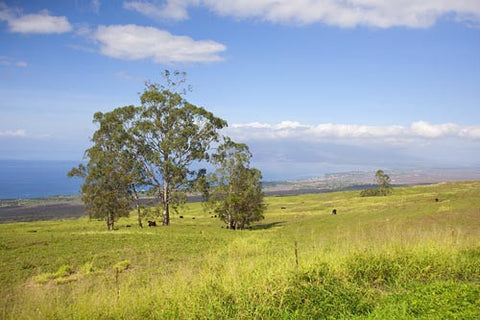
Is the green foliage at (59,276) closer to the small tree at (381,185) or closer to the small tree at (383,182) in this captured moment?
the small tree at (381,185)

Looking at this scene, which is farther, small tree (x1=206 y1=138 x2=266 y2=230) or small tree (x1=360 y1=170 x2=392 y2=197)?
small tree (x1=360 y1=170 x2=392 y2=197)

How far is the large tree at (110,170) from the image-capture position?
149ft

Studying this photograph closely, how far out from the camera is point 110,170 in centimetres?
4759

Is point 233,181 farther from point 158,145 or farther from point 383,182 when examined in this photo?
point 383,182

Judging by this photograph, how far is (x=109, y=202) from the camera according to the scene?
165 ft

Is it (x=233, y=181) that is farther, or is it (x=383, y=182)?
(x=383, y=182)

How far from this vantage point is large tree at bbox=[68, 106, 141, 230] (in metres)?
45.4

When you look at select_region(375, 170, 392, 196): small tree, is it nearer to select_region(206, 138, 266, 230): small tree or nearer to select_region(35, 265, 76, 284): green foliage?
select_region(206, 138, 266, 230): small tree

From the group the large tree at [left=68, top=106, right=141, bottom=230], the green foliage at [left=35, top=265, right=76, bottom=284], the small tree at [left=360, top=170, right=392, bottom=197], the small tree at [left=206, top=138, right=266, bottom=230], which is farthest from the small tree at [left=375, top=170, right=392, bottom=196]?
the green foliage at [left=35, top=265, right=76, bottom=284]

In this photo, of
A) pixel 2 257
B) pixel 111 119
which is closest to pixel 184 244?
pixel 2 257

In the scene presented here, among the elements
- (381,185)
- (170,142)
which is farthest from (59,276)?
(381,185)

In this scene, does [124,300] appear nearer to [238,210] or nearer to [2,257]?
[2,257]

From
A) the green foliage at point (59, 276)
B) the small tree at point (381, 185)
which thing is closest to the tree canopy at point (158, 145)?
the green foliage at point (59, 276)

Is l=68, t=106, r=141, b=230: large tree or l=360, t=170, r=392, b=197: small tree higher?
l=68, t=106, r=141, b=230: large tree
